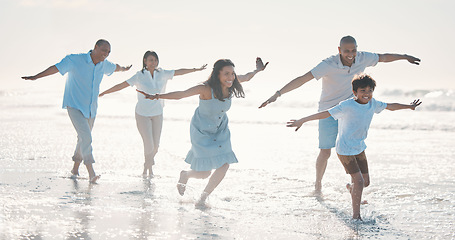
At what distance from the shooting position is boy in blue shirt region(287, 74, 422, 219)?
593 centimetres

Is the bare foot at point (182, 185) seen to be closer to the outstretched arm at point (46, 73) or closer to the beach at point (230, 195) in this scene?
the beach at point (230, 195)

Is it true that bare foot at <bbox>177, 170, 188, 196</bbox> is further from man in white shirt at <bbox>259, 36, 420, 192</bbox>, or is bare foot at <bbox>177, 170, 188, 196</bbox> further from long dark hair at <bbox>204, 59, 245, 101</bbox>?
man in white shirt at <bbox>259, 36, 420, 192</bbox>

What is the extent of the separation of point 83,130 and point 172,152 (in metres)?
4.09

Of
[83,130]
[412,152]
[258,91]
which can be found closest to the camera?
[83,130]

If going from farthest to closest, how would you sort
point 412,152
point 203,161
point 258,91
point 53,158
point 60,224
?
1. point 258,91
2. point 412,152
3. point 53,158
4. point 203,161
5. point 60,224

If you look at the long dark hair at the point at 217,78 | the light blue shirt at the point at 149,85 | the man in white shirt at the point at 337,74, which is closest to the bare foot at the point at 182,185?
the long dark hair at the point at 217,78

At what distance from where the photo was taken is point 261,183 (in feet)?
28.0

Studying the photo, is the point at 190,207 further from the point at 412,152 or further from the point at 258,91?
the point at 258,91

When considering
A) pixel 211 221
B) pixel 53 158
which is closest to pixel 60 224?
pixel 211 221

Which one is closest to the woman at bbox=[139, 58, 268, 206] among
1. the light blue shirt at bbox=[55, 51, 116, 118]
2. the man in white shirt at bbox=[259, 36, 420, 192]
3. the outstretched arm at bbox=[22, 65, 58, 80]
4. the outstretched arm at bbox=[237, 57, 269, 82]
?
the outstretched arm at bbox=[237, 57, 269, 82]

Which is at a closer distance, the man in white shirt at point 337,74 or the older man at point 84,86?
the man in white shirt at point 337,74

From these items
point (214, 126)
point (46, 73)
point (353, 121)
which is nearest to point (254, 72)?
Result: point (214, 126)

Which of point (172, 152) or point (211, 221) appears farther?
Answer: point (172, 152)

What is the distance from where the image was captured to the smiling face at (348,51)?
7.00m
